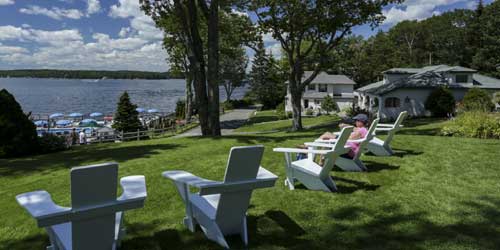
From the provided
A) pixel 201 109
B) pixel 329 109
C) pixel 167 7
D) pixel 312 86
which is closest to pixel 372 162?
pixel 201 109

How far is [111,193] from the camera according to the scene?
3037 millimetres

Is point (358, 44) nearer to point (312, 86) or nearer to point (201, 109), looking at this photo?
point (312, 86)

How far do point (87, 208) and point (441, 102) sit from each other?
30.2 meters

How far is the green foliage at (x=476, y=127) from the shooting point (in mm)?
11445

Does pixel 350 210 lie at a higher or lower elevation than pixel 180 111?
lower

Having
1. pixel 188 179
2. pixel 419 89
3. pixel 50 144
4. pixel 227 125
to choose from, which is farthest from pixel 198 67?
pixel 227 125

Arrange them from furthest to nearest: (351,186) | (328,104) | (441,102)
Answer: (328,104), (441,102), (351,186)

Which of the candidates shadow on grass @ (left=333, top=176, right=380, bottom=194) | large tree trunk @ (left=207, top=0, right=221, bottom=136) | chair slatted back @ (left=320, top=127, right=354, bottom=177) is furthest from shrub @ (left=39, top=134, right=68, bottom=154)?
chair slatted back @ (left=320, top=127, right=354, bottom=177)

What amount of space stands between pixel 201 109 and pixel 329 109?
32.7 m

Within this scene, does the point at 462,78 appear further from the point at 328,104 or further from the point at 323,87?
the point at 323,87

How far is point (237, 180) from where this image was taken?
12.0 ft

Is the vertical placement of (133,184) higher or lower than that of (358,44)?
lower

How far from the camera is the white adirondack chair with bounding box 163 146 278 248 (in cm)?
357

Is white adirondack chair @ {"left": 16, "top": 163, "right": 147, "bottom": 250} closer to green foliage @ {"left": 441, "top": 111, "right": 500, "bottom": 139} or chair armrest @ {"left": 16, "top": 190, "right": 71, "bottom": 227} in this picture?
chair armrest @ {"left": 16, "top": 190, "right": 71, "bottom": 227}
